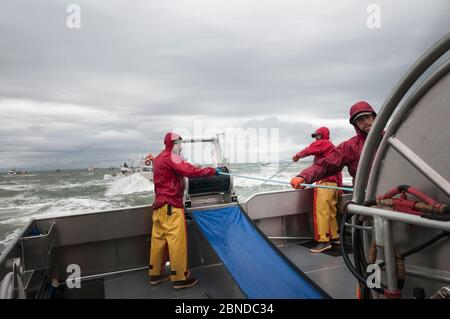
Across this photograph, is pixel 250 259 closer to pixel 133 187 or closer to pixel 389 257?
pixel 389 257

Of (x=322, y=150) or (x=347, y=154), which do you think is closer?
(x=347, y=154)

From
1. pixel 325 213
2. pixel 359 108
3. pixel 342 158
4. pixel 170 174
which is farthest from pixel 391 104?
pixel 325 213

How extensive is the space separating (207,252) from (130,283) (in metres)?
0.99

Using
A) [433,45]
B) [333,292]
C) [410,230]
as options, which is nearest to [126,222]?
[333,292]

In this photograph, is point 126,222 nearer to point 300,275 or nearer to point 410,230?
point 300,275

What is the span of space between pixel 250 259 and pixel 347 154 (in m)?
1.35

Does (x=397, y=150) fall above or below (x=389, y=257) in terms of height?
above

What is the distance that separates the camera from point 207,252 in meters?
3.85

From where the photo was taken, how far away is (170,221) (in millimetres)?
3238

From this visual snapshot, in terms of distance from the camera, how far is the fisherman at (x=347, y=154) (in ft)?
7.52
